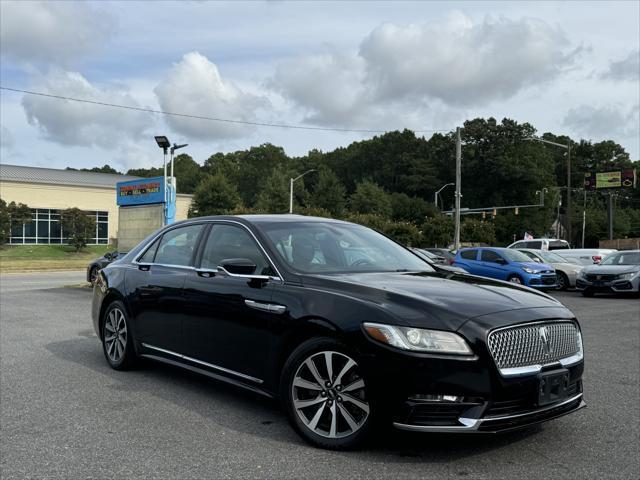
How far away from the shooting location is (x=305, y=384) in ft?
13.7

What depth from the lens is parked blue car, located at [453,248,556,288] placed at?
1903 cm

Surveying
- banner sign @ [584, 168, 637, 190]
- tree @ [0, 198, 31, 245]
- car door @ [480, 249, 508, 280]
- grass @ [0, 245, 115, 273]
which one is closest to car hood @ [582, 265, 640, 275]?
car door @ [480, 249, 508, 280]

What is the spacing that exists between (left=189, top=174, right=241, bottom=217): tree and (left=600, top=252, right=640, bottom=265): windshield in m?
42.3

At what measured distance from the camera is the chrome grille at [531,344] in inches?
148

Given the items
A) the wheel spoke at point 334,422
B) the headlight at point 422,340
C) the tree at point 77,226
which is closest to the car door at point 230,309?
the wheel spoke at point 334,422

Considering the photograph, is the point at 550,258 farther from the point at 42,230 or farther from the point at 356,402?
the point at 42,230

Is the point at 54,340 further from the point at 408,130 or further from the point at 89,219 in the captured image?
the point at 408,130

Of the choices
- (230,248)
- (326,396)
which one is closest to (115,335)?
(230,248)

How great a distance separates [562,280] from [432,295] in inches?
726

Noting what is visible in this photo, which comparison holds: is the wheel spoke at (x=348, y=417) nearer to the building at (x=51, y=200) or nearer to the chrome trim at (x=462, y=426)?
the chrome trim at (x=462, y=426)

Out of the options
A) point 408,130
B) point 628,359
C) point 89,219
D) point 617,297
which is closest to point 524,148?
point 408,130

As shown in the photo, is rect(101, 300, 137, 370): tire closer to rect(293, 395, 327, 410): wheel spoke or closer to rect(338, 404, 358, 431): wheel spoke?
rect(293, 395, 327, 410): wheel spoke

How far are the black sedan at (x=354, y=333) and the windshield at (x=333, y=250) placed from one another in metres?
0.01

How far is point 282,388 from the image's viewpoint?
4.28 meters
